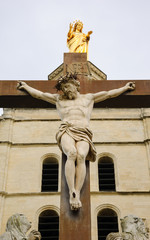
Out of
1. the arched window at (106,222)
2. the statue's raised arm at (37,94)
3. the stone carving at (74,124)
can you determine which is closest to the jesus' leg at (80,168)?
the stone carving at (74,124)

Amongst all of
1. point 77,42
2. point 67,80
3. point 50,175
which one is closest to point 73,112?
point 67,80

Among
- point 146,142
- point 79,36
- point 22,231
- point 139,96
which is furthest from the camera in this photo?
point 146,142

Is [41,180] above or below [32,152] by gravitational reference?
below

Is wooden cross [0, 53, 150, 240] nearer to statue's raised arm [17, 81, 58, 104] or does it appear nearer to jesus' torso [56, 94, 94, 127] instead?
statue's raised arm [17, 81, 58, 104]

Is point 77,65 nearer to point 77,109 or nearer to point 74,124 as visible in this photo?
point 77,109

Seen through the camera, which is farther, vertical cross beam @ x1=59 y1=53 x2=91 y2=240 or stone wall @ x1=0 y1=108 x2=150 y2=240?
stone wall @ x1=0 y1=108 x2=150 y2=240

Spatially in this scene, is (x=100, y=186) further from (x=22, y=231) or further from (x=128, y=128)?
(x=22, y=231)

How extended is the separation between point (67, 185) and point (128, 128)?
15738mm

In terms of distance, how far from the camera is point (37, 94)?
621 cm

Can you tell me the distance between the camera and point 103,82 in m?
6.48

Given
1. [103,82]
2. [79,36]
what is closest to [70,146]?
[103,82]

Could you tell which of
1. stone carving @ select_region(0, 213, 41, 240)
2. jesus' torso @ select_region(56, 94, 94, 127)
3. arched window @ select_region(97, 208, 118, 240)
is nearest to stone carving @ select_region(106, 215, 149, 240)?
stone carving @ select_region(0, 213, 41, 240)


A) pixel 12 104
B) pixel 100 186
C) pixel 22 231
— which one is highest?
pixel 100 186

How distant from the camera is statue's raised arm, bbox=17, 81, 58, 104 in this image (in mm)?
6086
